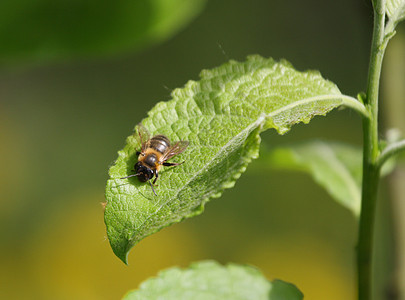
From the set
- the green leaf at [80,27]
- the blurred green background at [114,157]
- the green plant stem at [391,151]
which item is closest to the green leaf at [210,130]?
the green plant stem at [391,151]

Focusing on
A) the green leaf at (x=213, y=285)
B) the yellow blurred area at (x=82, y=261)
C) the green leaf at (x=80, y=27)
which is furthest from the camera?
the yellow blurred area at (x=82, y=261)

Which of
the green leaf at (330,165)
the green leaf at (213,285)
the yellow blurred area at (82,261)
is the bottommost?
the green leaf at (213,285)

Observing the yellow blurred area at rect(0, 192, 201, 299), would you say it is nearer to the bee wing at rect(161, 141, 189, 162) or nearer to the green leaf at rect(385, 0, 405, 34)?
the bee wing at rect(161, 141, 189, 162)

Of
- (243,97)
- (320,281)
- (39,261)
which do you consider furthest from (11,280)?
(243,97)

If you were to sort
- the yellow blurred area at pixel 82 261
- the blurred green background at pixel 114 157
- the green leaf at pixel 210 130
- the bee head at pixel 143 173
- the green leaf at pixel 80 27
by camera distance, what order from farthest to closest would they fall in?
the blurred green background at pixel 114 157 < the yellow blurred area at pixel 82 261 < the green leaf at pixel 80 27 < the bee head at pixel 143 173 < the green leaf at pixel 210 130

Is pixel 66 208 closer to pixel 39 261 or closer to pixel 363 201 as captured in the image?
pixel 39 261

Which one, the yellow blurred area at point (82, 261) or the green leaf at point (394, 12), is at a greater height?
the yellow blurred area at point (82, 261)

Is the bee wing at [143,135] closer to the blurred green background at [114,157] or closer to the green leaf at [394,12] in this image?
the green leaf at [394,12]
